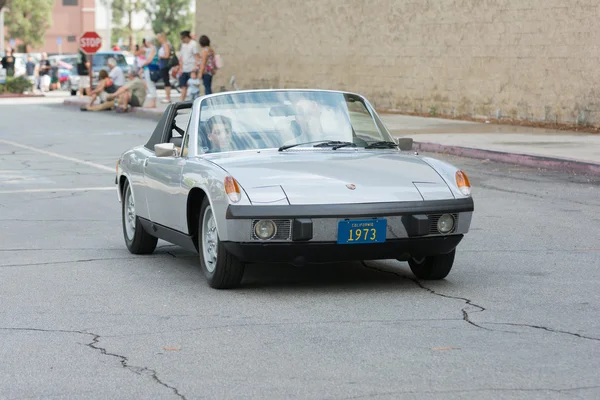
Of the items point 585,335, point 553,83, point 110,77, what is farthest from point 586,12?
point 585,335

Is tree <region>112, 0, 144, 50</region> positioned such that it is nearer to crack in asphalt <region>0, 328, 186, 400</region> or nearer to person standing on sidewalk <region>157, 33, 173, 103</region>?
person standing on sidewalk <region>157, 33, 173, 103</region>

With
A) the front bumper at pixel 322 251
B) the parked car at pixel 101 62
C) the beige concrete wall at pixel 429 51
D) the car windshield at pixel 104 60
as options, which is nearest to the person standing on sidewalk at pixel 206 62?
the beige concrete wall at pixel 429 51

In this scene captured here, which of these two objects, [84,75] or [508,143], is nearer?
[508,143]

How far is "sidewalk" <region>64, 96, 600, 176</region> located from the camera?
1752 centimetres

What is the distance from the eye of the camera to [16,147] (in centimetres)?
2227

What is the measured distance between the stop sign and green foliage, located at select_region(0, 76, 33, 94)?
5648 millimetres

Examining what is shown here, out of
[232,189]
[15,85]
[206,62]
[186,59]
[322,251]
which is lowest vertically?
[15,85]

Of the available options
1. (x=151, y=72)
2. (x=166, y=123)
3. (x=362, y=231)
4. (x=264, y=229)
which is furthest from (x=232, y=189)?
(x=151, y=72)

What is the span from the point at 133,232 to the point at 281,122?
70.6 inches

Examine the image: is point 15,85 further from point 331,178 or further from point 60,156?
point 331,178

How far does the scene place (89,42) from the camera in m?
41.1

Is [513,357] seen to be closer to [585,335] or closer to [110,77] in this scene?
[585,335]

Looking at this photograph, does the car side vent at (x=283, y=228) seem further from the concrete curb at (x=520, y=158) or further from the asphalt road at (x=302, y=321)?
the concrete curb at (x=520, y=158)

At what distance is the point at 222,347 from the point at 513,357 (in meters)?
1.51
